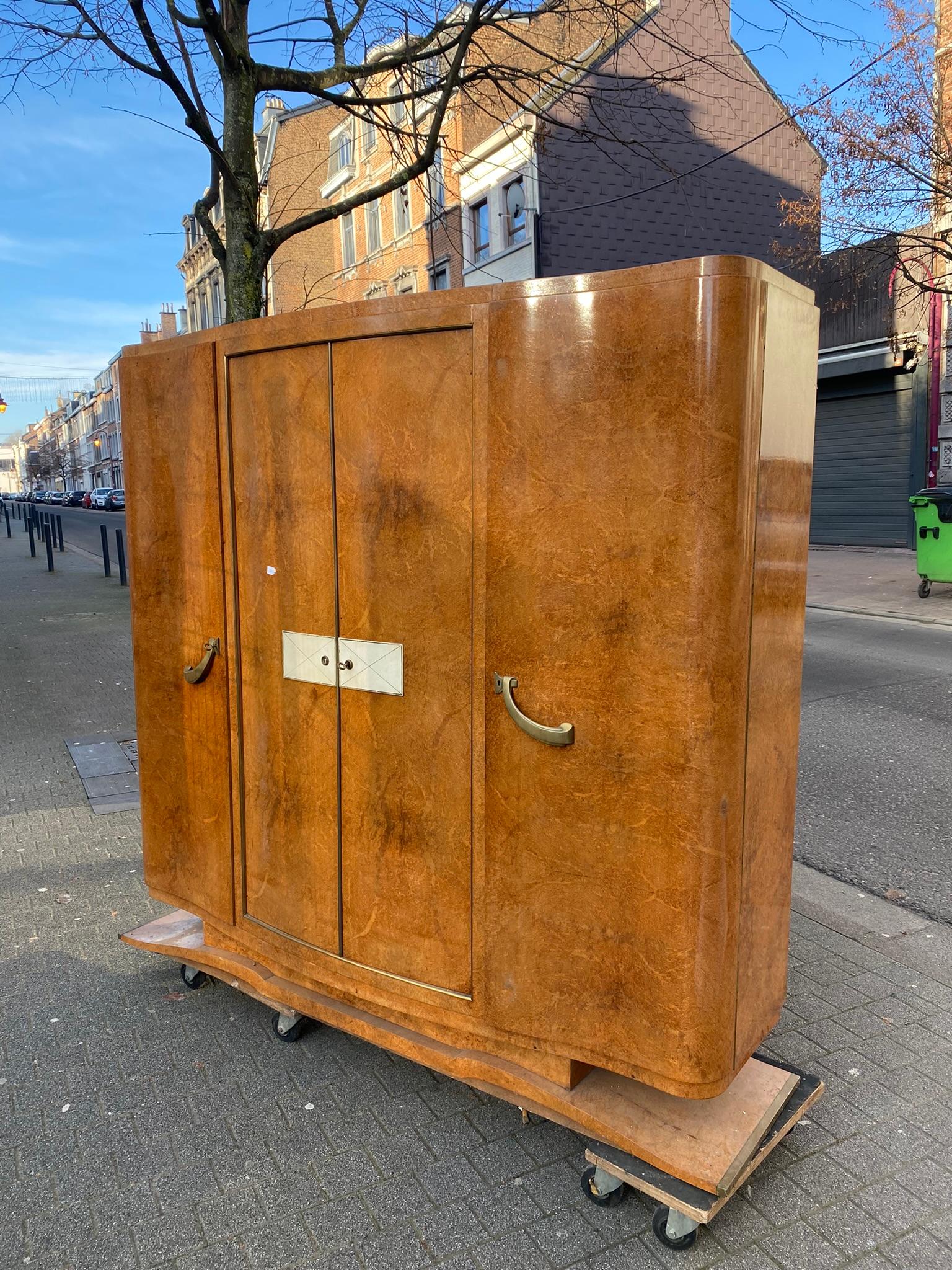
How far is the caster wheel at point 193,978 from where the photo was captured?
318cm

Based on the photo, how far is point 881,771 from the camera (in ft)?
18.4

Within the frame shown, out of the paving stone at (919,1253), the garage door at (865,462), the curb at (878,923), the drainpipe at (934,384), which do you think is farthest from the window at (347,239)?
the paving stone at (919,1253)

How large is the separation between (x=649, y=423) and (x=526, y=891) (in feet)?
3.66

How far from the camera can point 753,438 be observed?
1.93 meters

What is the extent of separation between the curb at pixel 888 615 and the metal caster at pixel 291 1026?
10133 mm

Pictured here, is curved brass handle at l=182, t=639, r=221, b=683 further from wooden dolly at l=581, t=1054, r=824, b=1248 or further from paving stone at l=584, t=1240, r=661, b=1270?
paving stone at l=584, t=1240, r=661, b=1270

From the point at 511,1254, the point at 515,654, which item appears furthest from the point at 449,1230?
the point at 515,654

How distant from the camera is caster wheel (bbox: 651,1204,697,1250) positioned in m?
2.03

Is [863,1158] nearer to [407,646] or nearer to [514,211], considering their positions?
[407,646]

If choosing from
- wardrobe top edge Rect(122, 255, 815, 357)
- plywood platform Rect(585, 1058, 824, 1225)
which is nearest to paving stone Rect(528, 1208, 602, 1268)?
plywood platform Rect(585, 1058, 824, 1225)

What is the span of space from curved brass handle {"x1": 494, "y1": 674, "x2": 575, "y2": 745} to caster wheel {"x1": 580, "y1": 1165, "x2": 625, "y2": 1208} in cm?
105

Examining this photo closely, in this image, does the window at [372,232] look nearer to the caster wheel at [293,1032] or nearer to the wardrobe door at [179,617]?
the wardrobe door at [179,617]

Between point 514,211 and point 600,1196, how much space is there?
24116mm

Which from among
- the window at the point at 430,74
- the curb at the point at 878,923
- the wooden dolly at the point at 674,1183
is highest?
the window at the point at 430,74
